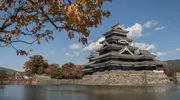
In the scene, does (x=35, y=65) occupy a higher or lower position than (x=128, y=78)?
higher

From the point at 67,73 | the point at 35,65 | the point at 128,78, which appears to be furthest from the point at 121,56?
the point at 35,65

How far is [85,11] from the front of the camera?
126 inches

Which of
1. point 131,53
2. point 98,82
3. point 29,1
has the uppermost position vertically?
point 131,53

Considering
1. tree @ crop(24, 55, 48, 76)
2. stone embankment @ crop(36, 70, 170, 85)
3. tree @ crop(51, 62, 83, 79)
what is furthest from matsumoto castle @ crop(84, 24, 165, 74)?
tree @ crop(24, 55, 48, 76)

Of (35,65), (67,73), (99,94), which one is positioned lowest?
(99,94)

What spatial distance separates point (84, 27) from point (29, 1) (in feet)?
4.85

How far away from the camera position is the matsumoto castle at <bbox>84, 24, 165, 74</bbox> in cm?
4059

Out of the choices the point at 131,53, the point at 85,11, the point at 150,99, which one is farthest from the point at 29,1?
the point at 131,53

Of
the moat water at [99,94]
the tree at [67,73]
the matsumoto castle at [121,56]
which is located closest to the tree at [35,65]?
the tree at [67,73]

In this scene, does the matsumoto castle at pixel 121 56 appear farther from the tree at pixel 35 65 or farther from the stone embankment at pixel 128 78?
the tree at pixel 35 65

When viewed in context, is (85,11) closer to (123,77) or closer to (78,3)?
(78,3)

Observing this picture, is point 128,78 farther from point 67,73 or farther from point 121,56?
point 67,73

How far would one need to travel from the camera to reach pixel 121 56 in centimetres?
4097

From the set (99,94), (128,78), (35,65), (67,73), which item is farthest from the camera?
(35,65)
